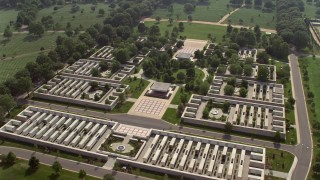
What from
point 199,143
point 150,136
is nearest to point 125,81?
point 150,136

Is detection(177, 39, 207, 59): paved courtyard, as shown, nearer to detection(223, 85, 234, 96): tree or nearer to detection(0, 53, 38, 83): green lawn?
detection(223, 85, 234, 96): tree

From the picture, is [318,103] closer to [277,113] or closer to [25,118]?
[277,113]

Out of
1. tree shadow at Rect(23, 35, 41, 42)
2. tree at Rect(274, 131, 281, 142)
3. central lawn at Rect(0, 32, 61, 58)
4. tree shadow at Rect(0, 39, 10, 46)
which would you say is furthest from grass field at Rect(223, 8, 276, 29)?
tree shadow at Rect(0, 39, 10, 46)

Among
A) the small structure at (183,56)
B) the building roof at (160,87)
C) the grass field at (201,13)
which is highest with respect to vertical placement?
the grass field at (201,13)

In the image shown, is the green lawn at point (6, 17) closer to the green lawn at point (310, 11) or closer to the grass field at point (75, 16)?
the grass field at point (75, 16)

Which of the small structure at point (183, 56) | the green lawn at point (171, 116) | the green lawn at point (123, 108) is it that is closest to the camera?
the green lawn at point (171, 116)

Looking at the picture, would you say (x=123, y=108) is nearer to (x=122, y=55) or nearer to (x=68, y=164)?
(x=68, y=164)

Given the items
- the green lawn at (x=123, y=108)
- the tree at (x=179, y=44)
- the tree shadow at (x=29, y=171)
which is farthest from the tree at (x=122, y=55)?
the tree shadow at (x=29, y=171)
